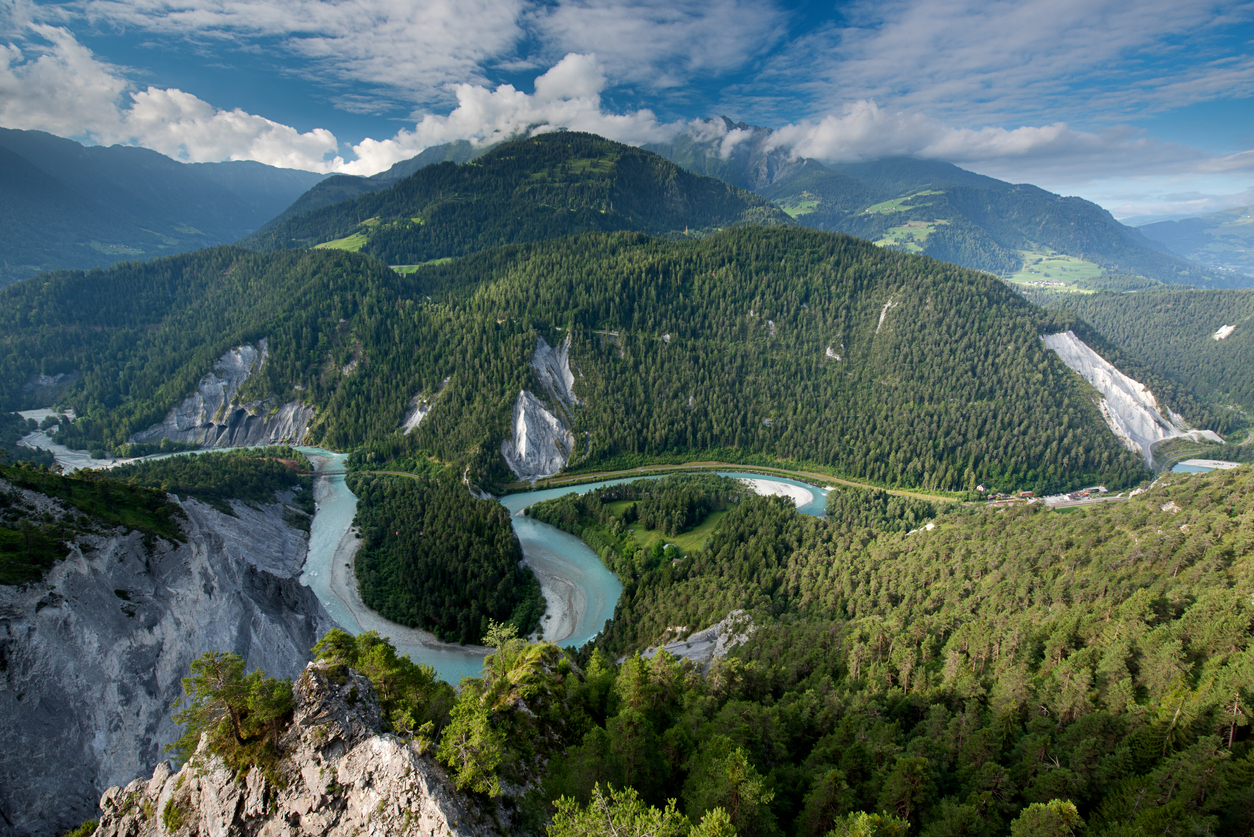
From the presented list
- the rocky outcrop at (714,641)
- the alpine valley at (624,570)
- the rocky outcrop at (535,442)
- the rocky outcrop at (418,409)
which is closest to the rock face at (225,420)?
the alpine valley at (624,570)

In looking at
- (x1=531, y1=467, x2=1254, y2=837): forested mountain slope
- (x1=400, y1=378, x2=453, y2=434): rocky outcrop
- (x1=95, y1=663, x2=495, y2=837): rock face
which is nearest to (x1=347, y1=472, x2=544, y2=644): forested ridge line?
(x1=531, y1=467, x2=1254, y2=837): forested mountain slope

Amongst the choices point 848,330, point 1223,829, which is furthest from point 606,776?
point 848,330

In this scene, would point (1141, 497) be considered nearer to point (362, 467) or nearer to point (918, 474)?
point (918, 474)

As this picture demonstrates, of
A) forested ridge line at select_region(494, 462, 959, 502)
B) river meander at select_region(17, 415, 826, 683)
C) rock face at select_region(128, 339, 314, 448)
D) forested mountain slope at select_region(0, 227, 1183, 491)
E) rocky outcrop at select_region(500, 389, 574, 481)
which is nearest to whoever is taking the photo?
river meander at select_region(17, 415, 826, 683)

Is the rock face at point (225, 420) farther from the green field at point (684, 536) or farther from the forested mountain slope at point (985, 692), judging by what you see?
the forested mountain slope at point (985, 692)

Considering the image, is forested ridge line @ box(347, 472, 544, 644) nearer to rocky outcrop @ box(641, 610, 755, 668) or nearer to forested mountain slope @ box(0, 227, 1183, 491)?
forested mountain slope @ box(0, 227, 1183, 491)

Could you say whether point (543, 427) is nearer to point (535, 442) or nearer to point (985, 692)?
point (535, 442)
